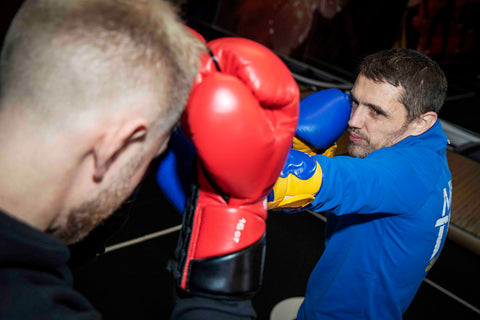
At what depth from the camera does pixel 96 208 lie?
28.8 inches

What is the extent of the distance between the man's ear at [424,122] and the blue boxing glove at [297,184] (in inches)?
23.4

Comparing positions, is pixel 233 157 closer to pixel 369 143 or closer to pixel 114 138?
pixel 114 138

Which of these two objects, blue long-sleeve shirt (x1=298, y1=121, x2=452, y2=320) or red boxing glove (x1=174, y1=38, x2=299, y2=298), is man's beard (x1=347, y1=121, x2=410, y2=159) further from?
red boxing glove (x1=174, y1=38, x2=299, y2=298)

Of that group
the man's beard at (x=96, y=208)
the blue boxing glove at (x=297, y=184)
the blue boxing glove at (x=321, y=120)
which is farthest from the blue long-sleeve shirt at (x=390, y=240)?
the man's beard at (x=96, y=208)

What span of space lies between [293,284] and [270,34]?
5834 millimetres

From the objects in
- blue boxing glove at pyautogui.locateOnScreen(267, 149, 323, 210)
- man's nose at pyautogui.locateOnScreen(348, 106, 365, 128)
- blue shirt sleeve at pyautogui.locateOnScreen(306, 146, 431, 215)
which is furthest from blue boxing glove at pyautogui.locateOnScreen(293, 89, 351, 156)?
blue boxing glove at pyautogui.locateOnScreen(267, 149, 323, 210)

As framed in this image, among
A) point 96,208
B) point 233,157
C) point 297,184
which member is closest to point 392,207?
point 297,184

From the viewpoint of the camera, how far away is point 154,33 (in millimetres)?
668

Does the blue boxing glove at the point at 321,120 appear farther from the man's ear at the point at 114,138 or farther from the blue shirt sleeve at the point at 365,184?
the man's ear at the point at 114,138

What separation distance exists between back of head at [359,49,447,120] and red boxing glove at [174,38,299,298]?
79 cm

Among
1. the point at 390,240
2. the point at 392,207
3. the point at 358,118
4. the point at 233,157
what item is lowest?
the point at 390,240

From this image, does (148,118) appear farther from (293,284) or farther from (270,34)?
(270,34)

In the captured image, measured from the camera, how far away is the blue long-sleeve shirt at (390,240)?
1.20m

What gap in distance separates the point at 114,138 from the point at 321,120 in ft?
3.13
